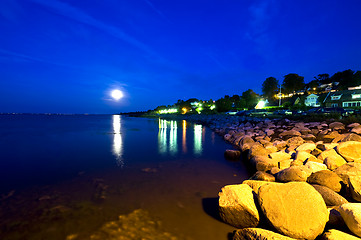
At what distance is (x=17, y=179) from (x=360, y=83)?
117531mm

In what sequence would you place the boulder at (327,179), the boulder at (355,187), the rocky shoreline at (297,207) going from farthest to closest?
the boulder at (327,179) < the boulder at (355,187) < the rocky shoreline at (297,207)

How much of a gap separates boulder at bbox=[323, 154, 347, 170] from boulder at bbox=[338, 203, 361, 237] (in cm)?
398

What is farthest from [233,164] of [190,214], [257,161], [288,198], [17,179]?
[17,179]

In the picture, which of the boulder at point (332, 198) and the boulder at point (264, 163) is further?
the boulder at point (264, 163)

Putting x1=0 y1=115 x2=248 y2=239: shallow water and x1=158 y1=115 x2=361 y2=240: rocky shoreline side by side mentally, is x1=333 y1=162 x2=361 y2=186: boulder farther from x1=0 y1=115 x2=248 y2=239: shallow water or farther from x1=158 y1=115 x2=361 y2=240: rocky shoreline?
x1=0 y1=115 x2=248 y2=239: shallow water

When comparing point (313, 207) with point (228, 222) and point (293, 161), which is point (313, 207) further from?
point (293, 161)

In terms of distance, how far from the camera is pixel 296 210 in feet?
12.0

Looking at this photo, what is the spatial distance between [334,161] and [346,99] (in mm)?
68853

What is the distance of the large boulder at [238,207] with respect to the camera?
13.4ft

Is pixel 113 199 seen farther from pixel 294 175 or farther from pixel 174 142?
pixel 174 142

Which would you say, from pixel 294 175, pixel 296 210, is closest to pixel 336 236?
pixel 296 210

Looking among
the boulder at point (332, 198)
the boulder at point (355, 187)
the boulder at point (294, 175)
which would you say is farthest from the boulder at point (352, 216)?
the boulder at point (294, 175)

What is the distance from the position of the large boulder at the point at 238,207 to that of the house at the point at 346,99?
71.5m

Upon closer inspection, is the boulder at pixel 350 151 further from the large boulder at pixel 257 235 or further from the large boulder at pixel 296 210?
the large boulder at pixel 257 235
